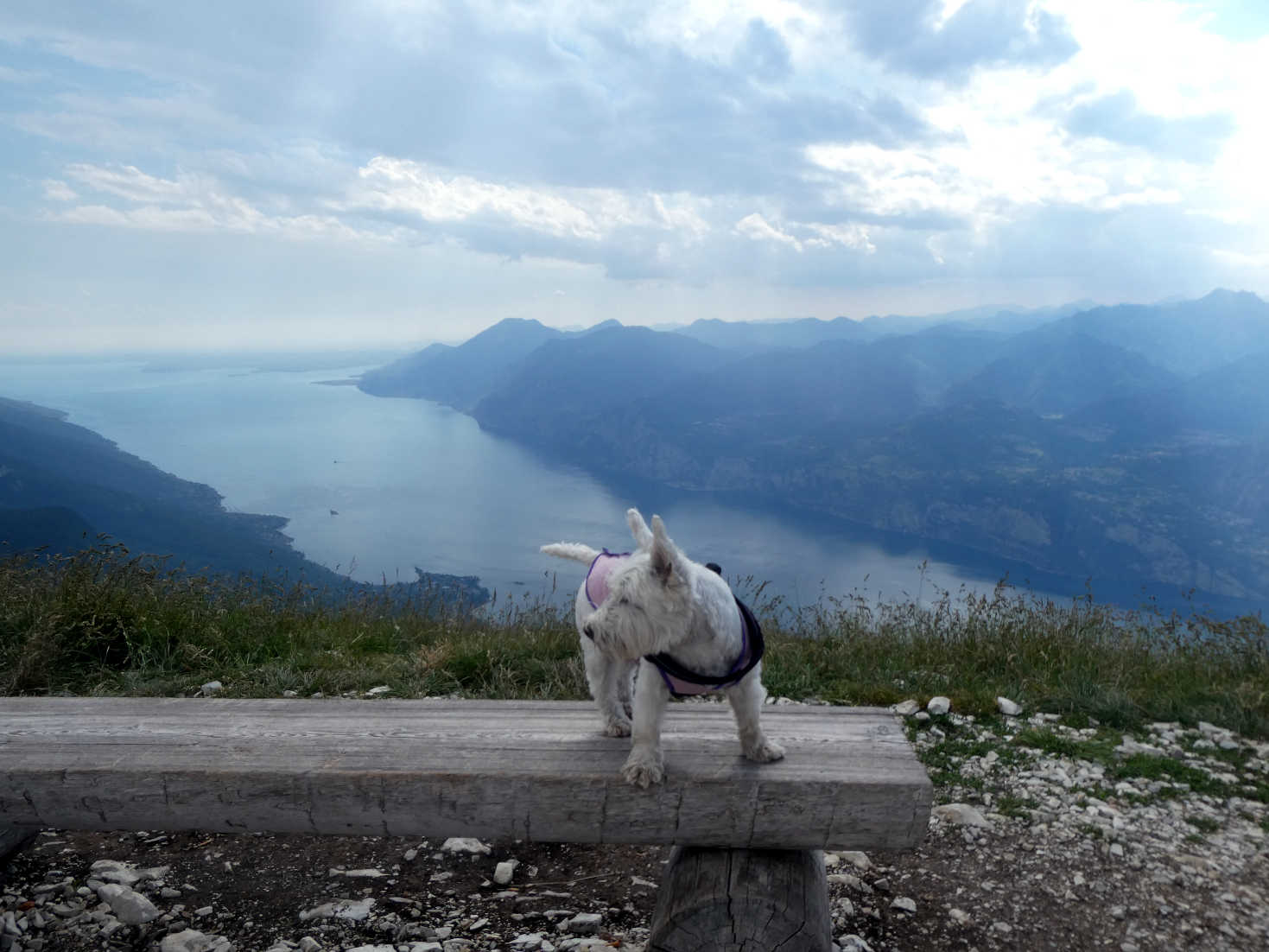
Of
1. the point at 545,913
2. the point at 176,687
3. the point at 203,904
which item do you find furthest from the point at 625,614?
the point at 176,687

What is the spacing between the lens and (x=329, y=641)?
253 inches

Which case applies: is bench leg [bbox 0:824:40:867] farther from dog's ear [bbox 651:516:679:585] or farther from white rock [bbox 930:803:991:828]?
white rock [bbox 930:803:991:828]

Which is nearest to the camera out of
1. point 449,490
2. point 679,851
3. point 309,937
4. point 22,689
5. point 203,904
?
point 679,851

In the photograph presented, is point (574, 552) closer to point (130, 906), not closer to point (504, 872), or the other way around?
point (504, 872)

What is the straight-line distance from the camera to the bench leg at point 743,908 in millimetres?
2705

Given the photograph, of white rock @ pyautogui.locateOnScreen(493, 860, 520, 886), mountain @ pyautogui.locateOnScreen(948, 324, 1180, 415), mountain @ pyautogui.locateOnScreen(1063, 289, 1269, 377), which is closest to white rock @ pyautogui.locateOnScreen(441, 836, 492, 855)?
white rock @ pyautogui.locateOnScreen(493, 860, 520, 886)

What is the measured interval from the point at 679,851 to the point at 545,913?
885 mm

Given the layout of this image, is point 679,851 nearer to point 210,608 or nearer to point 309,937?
point 309,937

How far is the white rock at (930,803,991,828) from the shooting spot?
412 cm

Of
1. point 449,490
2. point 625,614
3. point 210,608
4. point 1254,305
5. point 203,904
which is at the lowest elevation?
point 449,490

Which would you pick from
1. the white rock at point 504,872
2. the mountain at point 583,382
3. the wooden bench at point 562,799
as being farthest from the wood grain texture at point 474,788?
the mountain at point 583,382

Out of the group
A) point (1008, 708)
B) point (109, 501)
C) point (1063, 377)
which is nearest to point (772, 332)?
point (1063, 377)

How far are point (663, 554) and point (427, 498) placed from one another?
4036 centimetres

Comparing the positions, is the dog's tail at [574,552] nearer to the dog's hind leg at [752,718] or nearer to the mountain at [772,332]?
the dog's hind leg at [752,718]
